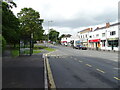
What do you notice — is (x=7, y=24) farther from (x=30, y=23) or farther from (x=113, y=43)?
(x=113, y=43)

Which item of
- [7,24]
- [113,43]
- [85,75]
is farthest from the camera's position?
[113,43]

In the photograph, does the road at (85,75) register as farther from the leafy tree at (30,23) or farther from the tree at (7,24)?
the leafy tree at (30,23)

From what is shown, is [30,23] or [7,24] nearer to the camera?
[7,24]

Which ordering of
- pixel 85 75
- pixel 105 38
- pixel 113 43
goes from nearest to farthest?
pixel 85 75, pixel 113 43, pixel 105 38

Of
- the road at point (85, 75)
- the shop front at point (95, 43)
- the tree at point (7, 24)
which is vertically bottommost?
the road at point (85, 75)

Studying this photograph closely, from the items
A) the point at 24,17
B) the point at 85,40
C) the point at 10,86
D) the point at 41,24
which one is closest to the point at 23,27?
the point at 24,17

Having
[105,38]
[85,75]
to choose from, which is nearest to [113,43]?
[105,38]

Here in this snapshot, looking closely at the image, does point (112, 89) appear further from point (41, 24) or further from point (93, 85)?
point (41, 24)

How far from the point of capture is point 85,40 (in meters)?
64.8

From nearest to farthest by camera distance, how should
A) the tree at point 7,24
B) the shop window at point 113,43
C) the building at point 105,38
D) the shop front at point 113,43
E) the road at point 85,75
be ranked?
the road at point 85,75 → the tree at point 7,24 → the shop front at point 113,43 → the shop window at point 113,43 → the building at point 105,38

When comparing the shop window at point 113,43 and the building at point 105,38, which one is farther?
the building at point 105,38

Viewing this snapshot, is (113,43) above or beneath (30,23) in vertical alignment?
beneath

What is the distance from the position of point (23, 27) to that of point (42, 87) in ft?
128

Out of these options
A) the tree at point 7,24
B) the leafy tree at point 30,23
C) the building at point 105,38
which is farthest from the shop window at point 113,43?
the tree at point 7,24
